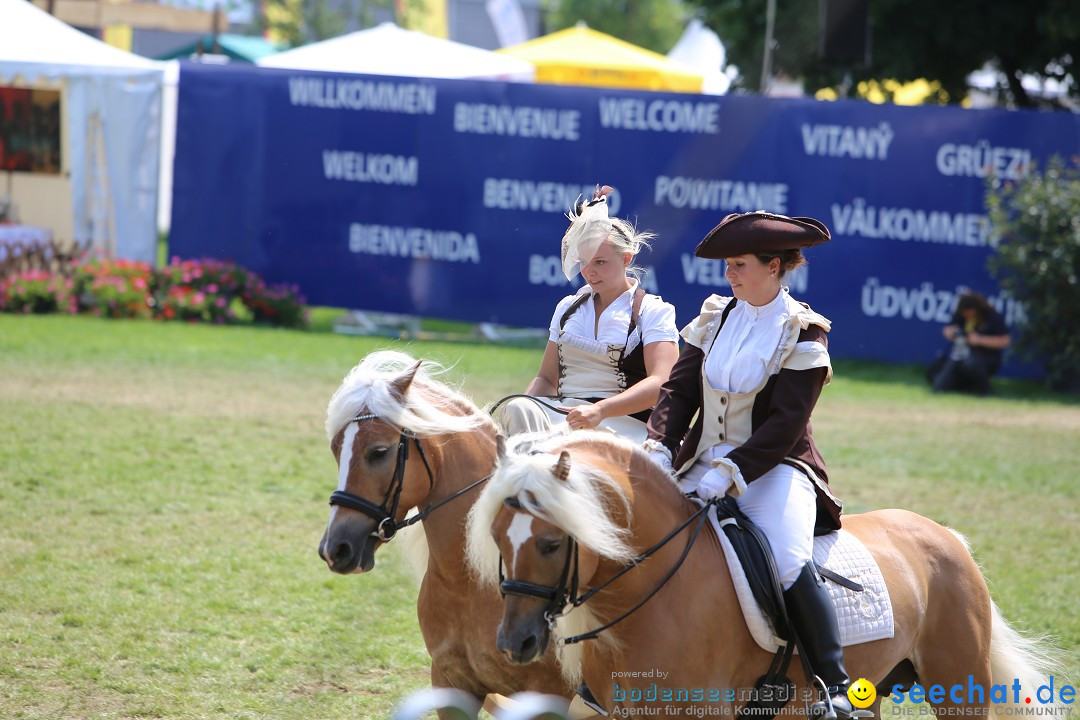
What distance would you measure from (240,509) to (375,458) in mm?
4141

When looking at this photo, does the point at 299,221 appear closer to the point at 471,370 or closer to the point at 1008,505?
the point at 471,370

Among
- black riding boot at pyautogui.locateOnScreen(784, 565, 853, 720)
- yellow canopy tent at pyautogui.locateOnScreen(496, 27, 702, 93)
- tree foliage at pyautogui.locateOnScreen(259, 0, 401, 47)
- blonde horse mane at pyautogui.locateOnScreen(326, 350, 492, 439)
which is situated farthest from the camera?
tree foliage at pyautogui.locateOnScreen(259, 0, 401, 47)

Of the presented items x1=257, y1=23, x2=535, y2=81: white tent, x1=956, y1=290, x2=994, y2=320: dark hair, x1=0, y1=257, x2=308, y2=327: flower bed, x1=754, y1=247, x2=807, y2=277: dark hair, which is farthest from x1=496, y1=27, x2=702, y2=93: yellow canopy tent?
x1=754, y1=247, x2=807, y2=277: dark hair

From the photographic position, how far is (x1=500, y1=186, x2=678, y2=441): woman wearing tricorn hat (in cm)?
487

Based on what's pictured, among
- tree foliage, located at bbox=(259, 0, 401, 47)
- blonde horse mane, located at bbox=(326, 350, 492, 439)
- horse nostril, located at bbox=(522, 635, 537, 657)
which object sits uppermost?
tree foliage, located at bbox=(259, 0, 401, 47)

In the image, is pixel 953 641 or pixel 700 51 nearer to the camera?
pixel 953 641

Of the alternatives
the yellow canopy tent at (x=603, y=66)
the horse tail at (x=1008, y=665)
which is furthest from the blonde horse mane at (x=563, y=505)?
the yellow canopy tent at (x=603, y=66)

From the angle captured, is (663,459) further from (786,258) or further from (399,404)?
(399,404)

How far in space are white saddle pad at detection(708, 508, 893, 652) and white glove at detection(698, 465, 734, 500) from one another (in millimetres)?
94

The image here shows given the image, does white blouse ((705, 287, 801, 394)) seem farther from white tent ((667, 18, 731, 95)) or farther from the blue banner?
white tent ((667, 18, 731, 95))

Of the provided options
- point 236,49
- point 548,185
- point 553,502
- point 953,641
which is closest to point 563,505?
point 553,502

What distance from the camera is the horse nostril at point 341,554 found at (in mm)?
4051

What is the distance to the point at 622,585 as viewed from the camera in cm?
356

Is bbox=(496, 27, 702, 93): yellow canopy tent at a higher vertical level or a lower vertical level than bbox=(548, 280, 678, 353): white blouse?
higher
